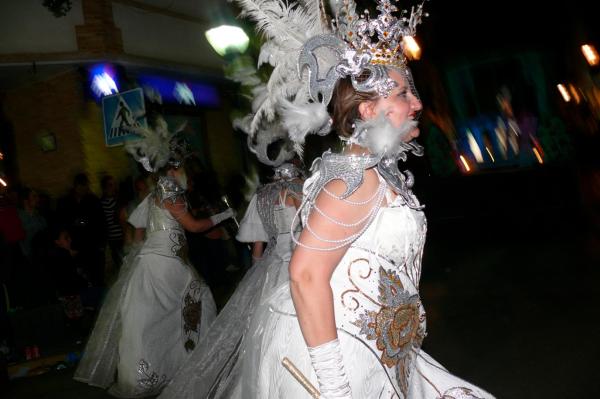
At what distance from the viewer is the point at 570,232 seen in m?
9.40

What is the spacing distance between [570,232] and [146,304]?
24.5 feet

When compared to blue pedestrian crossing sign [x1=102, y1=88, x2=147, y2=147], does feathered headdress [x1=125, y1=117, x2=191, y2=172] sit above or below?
below

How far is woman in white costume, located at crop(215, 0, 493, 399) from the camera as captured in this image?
174 cm

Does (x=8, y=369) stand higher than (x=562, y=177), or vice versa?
(x=562, y=177)

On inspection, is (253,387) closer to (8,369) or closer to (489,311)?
(489,311)

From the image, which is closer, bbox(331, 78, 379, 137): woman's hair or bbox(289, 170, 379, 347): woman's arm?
bbox(289, 170, 379, 347): woman's arm

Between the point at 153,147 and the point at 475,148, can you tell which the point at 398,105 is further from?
the point at 475,148

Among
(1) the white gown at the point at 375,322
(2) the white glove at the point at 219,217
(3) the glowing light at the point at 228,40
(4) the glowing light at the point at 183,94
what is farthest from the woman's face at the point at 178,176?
(4) the glowing light at the point at 183,94

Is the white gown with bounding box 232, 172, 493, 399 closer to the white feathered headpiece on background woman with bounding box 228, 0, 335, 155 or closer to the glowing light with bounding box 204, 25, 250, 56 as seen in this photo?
the white feathered headpiece on background woman with bounding box 228, 0, 335, 155

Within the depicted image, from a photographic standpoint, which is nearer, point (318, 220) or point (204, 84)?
point (318, 220)

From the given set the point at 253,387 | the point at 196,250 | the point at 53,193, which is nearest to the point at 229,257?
the point at 196,250

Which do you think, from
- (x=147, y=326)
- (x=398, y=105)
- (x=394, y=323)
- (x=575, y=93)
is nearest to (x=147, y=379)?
(x=147, y=326)

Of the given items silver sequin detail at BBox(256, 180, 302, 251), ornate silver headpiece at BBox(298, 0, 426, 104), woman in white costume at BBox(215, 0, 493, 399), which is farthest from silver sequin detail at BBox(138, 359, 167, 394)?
ornate silver headpiece at BBox(298, 0, 426, 104)

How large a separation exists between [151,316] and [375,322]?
11.3ft
